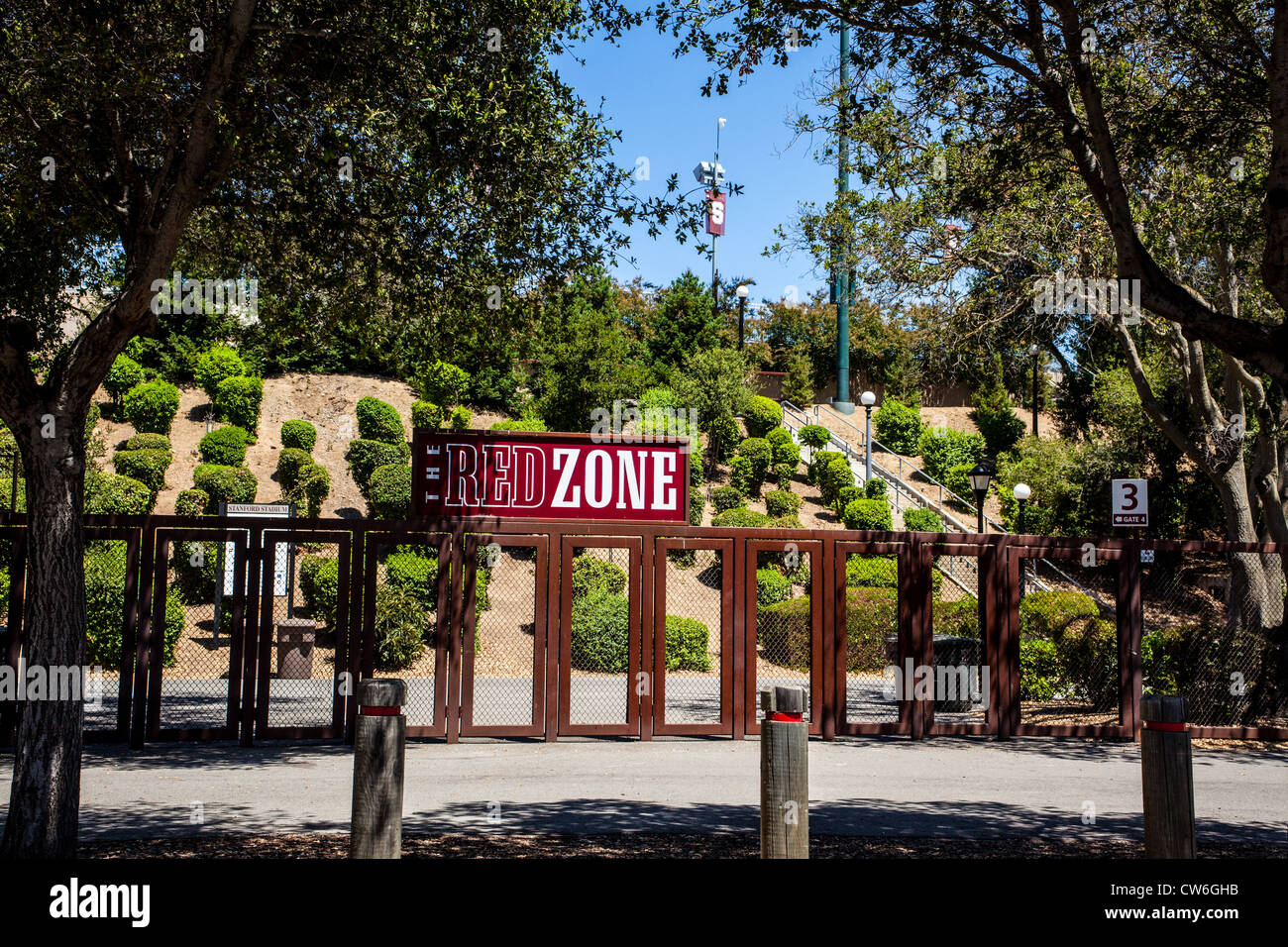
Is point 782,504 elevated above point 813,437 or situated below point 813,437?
below

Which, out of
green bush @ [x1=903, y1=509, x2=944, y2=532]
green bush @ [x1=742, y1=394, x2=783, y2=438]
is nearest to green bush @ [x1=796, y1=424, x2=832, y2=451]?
green bush @ [x1=742, y1=394, x2=783, y2=438]

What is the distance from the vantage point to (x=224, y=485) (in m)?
22.4

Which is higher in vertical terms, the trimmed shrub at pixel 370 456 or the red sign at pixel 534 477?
the trimmed shrub at pixel 370 456

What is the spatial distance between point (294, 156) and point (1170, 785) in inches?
323

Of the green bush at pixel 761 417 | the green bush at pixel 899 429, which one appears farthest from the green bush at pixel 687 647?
the green bush at pixel 899 429

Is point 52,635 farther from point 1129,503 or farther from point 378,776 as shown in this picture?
point 1129,503

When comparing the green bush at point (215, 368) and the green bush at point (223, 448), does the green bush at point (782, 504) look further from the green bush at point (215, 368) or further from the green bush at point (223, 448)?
the green bush at point (215, 368)

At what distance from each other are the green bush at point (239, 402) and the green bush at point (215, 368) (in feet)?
2.06

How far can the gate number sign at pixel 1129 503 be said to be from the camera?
14.4 meters

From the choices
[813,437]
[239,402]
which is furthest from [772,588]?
[239,402]

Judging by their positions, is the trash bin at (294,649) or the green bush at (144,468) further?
the green bush at (144,468)

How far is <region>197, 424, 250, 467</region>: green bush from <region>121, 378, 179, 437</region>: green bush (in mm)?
2282

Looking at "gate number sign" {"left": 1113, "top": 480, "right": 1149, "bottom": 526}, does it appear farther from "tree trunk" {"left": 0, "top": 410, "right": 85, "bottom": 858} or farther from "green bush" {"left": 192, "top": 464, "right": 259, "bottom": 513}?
"green bush" {"left": 192, "top": 464, "right": 259, "bottom": 513}
